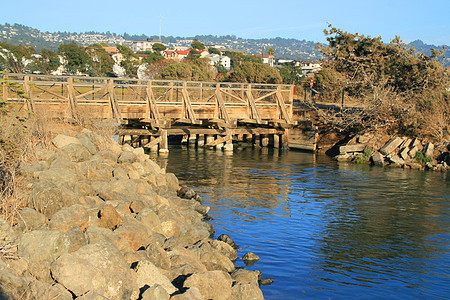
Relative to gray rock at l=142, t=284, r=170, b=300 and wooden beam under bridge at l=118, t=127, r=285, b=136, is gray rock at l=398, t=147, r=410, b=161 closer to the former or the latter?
wooden beam under bridge at l=118, t=127, r=285, b=136

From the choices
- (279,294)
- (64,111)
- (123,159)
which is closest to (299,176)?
(123,159)

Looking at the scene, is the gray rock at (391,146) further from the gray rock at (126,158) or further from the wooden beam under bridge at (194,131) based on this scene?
the gray rock at (126,158)

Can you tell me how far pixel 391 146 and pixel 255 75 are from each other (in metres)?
34.7

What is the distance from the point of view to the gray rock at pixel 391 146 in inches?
986

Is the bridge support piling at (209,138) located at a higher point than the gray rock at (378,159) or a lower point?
higher

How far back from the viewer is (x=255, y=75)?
58500 millimetres

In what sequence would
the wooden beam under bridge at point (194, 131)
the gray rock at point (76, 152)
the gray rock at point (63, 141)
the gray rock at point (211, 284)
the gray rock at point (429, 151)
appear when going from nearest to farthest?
the gray rock at point (211, 284) → the gray rock at point (76, 152) → the gray rock at point (63, 141) → the gray rock at point (429, 151) → the wooden beam under bridge at point (194, 131)

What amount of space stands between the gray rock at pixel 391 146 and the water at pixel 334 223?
1.77 metres

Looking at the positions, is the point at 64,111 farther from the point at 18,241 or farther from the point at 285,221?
the point at 18,241

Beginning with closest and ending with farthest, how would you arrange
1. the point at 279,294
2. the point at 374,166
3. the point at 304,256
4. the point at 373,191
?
the point at 279,294 → the point at 304,256 → the point at 373,191 → the point at 374,166

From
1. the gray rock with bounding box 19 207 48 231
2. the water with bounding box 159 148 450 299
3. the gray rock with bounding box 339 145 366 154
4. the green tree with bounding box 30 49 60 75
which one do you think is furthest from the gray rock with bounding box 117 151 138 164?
the green tree with bounding box 30 49 60 75

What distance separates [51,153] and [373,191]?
37.4ft

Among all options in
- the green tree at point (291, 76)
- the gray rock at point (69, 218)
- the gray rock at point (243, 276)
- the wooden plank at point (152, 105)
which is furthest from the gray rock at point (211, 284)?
the green tree at point (291, 76)

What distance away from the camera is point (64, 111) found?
21969 millimetres
